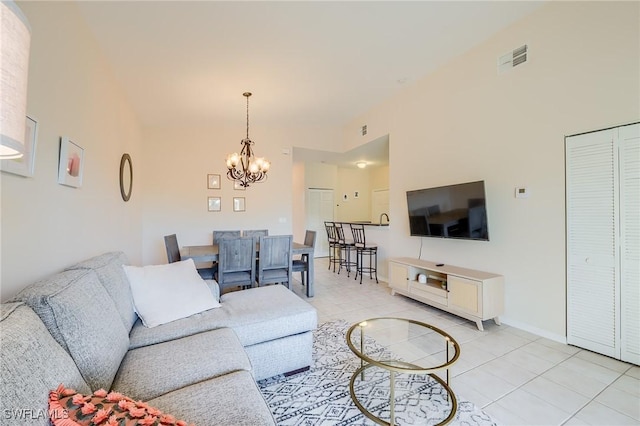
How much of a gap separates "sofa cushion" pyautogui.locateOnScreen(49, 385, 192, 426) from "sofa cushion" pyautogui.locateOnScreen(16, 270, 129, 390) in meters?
0.38

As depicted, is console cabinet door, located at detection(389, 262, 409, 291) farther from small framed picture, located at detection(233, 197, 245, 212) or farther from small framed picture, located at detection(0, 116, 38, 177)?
small framed picture, located at detection(0, 116, 38, 177)

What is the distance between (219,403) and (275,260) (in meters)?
2.48

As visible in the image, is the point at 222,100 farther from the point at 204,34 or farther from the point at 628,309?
the point at 628,309

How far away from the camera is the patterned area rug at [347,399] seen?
155cm

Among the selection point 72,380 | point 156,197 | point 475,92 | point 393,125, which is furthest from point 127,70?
point 475,92

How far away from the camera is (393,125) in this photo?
4492mm

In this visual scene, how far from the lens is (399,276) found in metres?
3.76

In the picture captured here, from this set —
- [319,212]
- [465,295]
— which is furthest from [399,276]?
[319,212]

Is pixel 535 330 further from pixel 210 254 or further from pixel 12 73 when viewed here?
pixel 12 73

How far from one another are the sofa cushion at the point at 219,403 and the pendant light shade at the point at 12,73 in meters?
0.99

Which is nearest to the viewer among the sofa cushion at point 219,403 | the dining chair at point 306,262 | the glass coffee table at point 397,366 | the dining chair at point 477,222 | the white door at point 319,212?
the sofa cushion at point 219,403

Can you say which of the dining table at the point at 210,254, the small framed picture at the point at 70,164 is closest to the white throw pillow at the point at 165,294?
the small framed picture at the point at 70,164

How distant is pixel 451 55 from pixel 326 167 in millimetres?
4638

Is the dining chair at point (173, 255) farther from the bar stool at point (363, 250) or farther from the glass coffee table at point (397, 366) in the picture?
the bar stool at point (363, 250)
